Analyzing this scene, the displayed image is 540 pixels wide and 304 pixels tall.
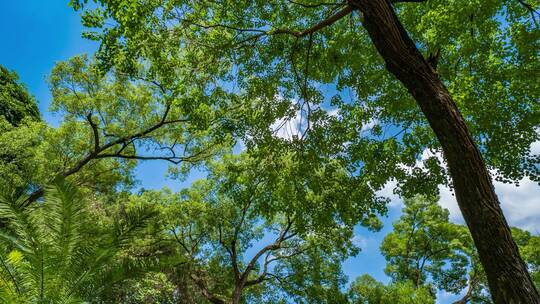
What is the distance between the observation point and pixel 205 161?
15602 mm

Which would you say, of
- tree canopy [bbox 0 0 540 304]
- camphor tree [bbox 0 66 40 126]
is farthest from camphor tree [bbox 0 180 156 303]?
camphor tree [bbox 0 66 40 126]

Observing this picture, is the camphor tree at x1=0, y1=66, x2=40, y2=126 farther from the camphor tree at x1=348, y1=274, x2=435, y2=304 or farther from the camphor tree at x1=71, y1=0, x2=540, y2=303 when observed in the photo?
the camphor tree at x1=348, y1=274, x2=435, y2=304

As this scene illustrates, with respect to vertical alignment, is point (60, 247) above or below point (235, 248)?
below

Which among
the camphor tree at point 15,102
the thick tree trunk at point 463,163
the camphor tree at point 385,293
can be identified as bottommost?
the thick tree trunk at point 463,163

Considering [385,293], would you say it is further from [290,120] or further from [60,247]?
[60,247]

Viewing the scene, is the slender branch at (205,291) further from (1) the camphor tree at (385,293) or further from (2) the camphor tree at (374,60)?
(2) the camphor tree at (374,60)

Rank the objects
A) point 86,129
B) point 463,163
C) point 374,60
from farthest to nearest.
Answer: point 86,129 < point 374,60 < point 463,163

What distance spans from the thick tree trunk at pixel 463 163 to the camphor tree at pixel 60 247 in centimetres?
384

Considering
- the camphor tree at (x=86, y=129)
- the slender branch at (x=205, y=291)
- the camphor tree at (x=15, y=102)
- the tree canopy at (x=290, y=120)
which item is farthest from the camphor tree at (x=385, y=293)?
the camphor tree at (x=15, y=102)

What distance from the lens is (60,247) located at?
16.4ft

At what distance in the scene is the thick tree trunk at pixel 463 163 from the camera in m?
2.81

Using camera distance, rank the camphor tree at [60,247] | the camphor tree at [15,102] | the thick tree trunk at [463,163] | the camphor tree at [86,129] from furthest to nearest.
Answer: the camphor tree at [15,102]
the camphor tree at [86,129]
the camphor tree at [60,247]
the thick tree trunk at [463,163]

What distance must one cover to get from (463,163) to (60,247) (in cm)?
507

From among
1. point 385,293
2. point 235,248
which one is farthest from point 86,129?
point 385,293
